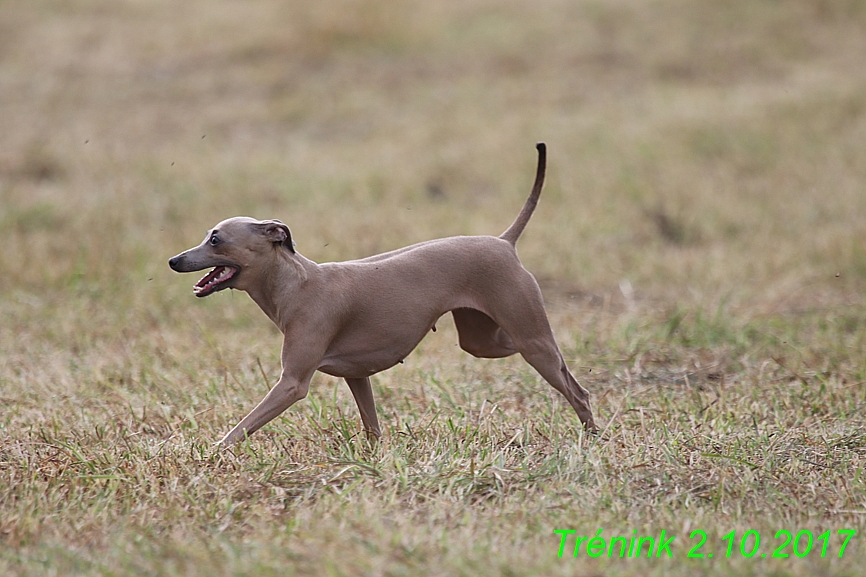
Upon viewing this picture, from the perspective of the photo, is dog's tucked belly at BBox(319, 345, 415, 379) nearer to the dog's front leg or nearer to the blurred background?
Result: the dog's front leg

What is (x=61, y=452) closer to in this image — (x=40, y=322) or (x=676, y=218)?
(x=40, y=322)

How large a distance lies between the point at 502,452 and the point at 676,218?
21.9ft

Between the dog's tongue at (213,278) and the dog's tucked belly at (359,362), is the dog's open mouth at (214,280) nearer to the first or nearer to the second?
the dog's tongue at (213,278)

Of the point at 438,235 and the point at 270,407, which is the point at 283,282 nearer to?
the point at 270,407

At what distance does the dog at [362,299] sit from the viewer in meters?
4.33

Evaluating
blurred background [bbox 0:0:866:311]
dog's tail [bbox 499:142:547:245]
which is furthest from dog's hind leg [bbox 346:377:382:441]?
blurred background [bbox 0:0:866:311]

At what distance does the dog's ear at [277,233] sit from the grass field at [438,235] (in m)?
0.89

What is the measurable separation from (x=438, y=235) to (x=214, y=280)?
5.67 meters

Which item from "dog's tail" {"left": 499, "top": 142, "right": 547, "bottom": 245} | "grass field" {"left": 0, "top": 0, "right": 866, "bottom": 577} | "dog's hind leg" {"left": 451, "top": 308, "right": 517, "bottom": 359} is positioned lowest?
"grass field" {"left": 0, "top": 0, "right": 866, "bottom": 577}

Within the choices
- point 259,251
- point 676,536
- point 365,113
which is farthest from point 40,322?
point 365,113

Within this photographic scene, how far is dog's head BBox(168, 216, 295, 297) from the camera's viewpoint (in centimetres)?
429

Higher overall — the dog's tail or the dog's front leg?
the dog's tail

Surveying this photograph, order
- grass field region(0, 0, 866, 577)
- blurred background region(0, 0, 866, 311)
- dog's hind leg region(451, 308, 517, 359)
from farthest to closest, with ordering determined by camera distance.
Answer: blurred background region(0, 0, 866, 311) → dog's hind leg region(451, 308, 517, 359) → grass field region(0, 0, 866, 577)

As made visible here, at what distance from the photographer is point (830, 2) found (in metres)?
19.5
